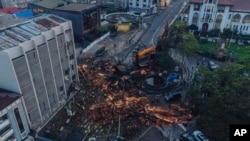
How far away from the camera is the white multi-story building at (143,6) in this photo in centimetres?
10193

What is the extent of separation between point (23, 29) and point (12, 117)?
626 inches

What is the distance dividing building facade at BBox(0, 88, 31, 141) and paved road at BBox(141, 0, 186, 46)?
1868 inches

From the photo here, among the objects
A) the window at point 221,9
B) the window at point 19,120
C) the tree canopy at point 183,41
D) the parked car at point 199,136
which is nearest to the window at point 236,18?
the window at point 221,9

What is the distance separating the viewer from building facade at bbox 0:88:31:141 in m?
33.5

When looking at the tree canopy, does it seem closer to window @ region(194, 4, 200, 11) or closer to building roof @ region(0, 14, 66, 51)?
window @ region(194, 4, 200, 11)

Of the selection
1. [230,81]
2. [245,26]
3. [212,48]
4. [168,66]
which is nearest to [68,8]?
[168,66]

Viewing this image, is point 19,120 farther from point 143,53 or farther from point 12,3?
point 12,3

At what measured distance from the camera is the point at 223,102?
3466cm

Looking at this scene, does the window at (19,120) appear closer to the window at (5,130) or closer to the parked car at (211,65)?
the window at (5,130)

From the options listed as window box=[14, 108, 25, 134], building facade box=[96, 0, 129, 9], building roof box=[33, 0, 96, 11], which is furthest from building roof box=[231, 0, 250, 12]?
window box=[14, 108, 25, 134]

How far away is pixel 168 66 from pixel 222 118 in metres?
25.4

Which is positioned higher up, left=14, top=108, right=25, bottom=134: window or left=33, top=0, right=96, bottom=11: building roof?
left=33, top=0, right=96, bottom=11: building roof

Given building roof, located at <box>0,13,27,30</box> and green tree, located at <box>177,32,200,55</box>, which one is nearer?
building roof, located at <box>0,13,27,30</box>

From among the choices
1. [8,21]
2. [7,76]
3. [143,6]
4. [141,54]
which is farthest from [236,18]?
[7,76]
